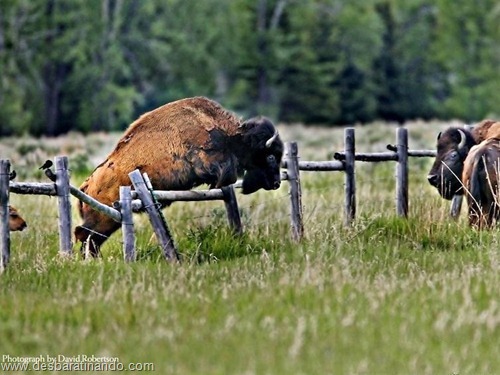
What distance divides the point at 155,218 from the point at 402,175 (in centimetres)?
434

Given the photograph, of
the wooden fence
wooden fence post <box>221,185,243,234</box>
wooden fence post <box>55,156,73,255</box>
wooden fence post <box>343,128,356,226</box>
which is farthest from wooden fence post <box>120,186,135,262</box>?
wooden fence post <box>343,128,356,226</box>

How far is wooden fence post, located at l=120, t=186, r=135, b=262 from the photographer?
10.2m

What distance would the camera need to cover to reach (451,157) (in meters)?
14.1

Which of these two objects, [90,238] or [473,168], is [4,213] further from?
[473,168]

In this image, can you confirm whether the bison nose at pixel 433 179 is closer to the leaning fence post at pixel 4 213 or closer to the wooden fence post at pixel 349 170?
the wooden fence post at pixel 349 170

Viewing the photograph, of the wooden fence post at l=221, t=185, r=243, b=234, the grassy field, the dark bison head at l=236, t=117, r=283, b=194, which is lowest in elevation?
the grassy field

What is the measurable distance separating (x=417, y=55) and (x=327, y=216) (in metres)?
58.2

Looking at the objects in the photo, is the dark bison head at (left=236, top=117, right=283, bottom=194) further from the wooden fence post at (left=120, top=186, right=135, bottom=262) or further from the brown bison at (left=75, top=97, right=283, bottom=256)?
the wooden fence post at (left=120, top=186, right=135, bottom=262)

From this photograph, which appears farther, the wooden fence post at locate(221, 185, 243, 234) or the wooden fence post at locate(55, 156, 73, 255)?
the wooden fence post at locate(221, 185, 243, 234)

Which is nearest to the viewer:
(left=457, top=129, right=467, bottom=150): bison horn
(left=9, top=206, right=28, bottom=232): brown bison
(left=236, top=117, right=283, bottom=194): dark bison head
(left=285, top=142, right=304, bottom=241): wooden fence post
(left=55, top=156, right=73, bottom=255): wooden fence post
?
(left=55, top=156, right=73, bottom=255): wooden fence post

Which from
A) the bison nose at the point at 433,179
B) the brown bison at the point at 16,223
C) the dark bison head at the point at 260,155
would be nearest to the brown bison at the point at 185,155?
the dark bison head at the point at 260,155

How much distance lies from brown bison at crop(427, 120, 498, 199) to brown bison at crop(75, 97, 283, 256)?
244 centimetres

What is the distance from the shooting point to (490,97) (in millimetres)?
67125

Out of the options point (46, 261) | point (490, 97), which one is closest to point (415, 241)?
point (46, 261)
